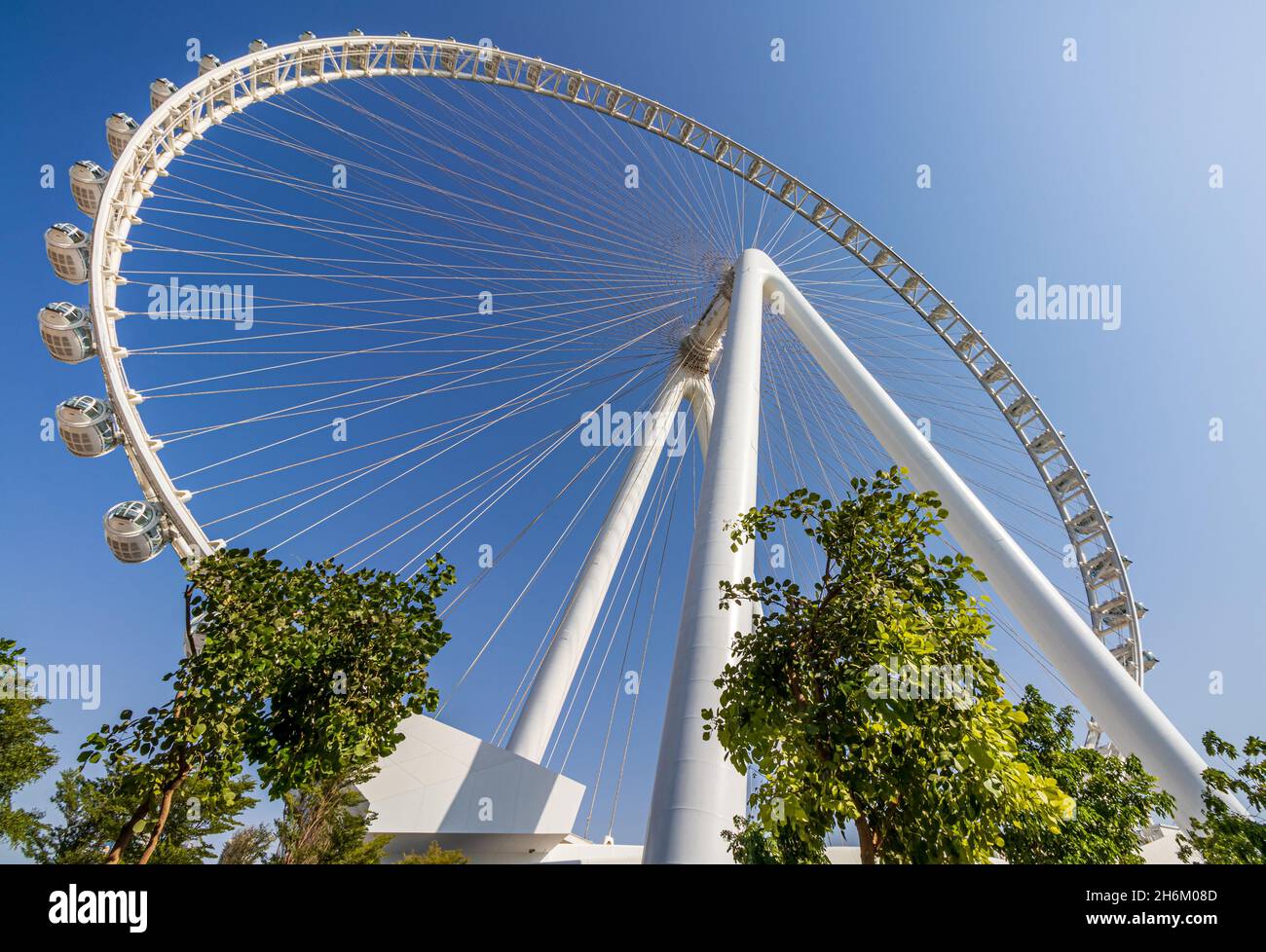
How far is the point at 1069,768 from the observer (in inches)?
502

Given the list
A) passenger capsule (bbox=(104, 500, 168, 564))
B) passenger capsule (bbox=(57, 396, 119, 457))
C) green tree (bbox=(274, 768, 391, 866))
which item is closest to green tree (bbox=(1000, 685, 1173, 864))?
green tree (bbox=(274, 768, 391, 866))

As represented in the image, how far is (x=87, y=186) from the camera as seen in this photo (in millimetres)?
14086

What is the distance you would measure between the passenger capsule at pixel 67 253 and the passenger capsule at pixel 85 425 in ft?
10.8

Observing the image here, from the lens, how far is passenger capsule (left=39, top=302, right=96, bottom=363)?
1267 cm

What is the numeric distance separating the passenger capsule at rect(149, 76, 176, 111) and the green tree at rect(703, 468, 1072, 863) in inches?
782

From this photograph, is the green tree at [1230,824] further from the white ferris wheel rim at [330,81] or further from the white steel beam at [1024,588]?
the white ferris wheel rim at [330,81]

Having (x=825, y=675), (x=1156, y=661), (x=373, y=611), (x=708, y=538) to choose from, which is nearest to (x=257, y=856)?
(x=373, y=611)

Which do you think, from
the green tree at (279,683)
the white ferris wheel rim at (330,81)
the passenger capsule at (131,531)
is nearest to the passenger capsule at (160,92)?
the white ferris wheel rim at (330,81)

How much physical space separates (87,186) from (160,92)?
157 inches

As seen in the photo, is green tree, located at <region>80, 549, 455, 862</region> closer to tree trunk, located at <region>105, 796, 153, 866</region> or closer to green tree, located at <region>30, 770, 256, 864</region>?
tree trunk, located at <region>105, 796, 153, 866</region>

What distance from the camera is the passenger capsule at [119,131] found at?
14992 mm

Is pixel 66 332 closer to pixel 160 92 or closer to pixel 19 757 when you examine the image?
pixel 160 92
